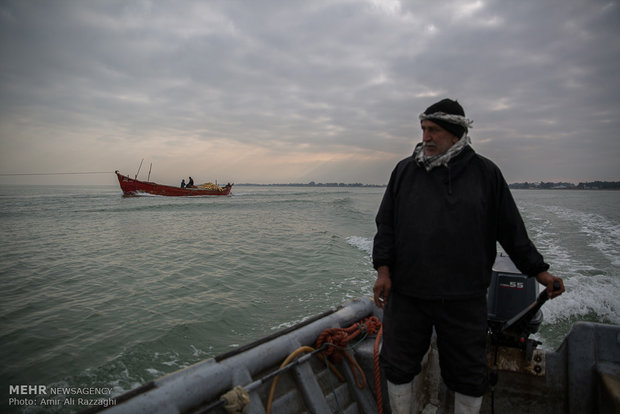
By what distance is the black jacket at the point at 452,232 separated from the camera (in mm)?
1564

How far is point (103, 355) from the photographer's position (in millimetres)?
4164

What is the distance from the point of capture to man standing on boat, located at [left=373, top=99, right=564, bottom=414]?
157 cm

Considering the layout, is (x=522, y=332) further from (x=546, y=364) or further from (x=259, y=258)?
(x=259, y=258)

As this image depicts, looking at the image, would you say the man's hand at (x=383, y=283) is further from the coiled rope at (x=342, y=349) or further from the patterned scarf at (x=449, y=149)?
the coiled rope at (x=342, y=349)

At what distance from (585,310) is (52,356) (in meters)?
8.38

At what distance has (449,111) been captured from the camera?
1.70 meters

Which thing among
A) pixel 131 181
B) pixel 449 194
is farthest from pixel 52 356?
pixel 131 181

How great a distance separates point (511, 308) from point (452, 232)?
130cm

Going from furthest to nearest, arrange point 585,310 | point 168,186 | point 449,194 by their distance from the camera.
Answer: point 168,186 → point 585,310 → point 449,194

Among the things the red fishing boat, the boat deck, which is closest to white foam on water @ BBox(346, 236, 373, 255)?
the boat deck

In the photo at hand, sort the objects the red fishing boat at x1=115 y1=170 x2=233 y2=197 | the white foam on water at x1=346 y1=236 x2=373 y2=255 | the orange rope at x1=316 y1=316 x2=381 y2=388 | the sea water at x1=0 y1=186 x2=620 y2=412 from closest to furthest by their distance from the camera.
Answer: the orange rope at x1=316 y1=316 x2=381 y2=388, the sea water at x1=0 y1=186 x2=620 y2=412, the white foam on water at x1=346 y1=236 x2=373 y2=255, the red fishing boat at x1=115 y1=170 x2=233 y2=197

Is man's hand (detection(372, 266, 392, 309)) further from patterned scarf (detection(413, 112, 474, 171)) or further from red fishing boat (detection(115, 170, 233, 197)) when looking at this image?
red fishing boat (detection(115, 170, 233, 197))

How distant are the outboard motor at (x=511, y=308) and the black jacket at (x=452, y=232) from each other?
75 centimetres

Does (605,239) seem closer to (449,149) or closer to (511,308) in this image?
(511,308)
